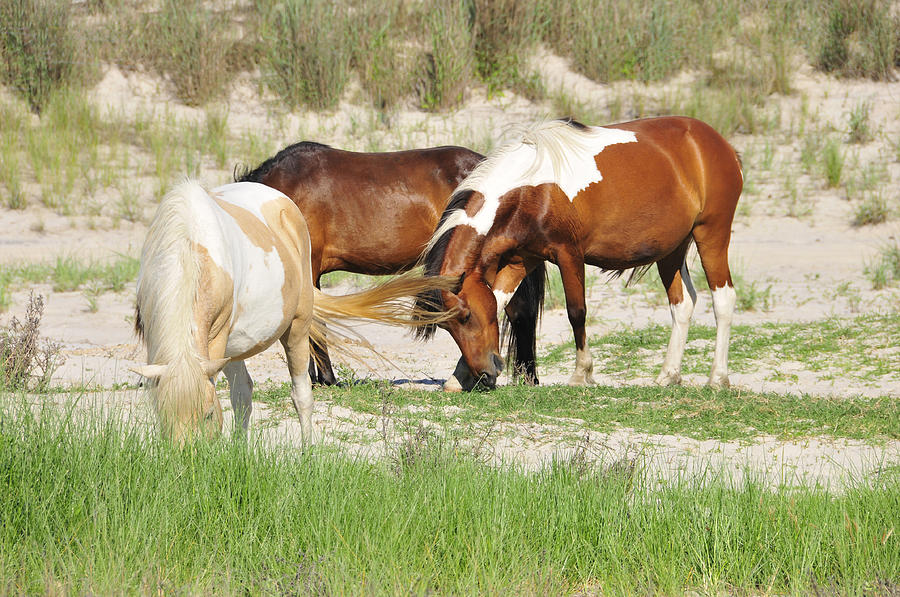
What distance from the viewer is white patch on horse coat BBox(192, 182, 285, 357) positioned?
4.09m

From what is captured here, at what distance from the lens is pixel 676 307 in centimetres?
788

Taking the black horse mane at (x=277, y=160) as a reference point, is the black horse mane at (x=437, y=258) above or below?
below

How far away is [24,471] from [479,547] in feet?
5.50

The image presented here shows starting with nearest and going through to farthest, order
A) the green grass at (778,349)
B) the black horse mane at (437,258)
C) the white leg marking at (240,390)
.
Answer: the white leg marking at (240,390) < the black horse mane at (437,258) < the green grass at (778,349)

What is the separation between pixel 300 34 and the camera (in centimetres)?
1515

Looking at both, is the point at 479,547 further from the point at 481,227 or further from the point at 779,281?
the point at 779,281

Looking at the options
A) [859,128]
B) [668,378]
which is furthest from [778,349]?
[859,128]

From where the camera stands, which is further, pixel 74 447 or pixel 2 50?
pixel 2 50

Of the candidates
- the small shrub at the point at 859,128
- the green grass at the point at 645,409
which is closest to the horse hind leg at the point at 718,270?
the green grass at the point at 645,409

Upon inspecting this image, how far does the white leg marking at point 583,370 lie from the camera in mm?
7266

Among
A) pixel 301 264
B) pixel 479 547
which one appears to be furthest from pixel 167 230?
pixel 479 547

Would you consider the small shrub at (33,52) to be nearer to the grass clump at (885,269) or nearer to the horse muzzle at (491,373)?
the horse muzzle at (491,373)

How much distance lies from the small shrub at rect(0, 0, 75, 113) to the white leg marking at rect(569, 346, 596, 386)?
9972 mm

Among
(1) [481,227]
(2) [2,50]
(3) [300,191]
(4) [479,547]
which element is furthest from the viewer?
(2) [2,50]
